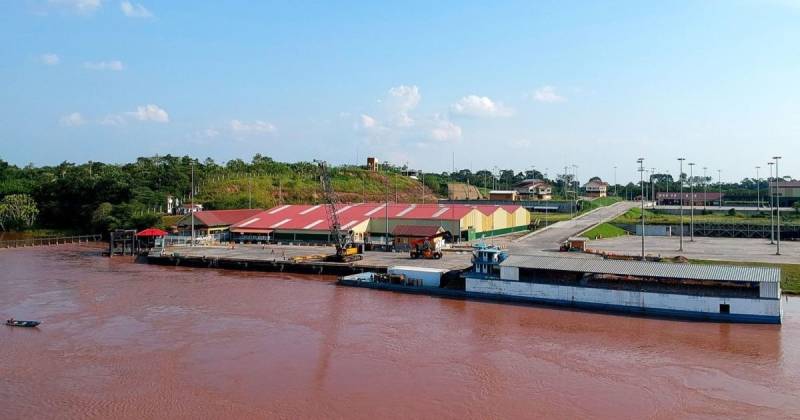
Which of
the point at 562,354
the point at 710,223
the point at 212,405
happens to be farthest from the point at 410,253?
the point at 710,223

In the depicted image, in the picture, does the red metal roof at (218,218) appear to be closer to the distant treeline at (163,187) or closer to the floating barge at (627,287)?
the distant treeline at (163,187)

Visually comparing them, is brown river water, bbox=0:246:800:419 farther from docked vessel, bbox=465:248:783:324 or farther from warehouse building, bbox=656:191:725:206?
warehouse building, bbox=656:191:725:206

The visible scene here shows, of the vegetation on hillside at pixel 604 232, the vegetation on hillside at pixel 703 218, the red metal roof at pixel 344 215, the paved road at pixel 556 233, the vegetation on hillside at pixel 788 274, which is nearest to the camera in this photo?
the vegetation on hillside at pixel 788 274

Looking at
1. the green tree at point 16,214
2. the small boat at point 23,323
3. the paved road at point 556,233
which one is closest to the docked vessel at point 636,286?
the paved road at point 556,233

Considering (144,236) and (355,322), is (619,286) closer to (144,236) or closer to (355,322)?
(355,322)

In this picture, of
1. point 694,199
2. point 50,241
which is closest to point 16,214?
point 50,241

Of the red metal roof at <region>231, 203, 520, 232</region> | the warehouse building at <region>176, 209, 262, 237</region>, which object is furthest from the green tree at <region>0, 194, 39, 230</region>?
the red metal roof at <region>231, 203, 520, 232</region>
